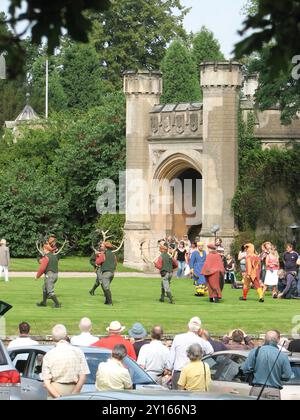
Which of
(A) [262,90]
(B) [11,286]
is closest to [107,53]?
(A) [262,90]

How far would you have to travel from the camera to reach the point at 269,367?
606 inches

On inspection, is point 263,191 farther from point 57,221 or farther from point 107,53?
point 107,53

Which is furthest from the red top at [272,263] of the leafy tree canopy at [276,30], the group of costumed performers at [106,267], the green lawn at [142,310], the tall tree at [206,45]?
the tall tree at [206,45]

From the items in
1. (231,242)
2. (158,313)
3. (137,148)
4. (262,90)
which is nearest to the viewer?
(158,313)

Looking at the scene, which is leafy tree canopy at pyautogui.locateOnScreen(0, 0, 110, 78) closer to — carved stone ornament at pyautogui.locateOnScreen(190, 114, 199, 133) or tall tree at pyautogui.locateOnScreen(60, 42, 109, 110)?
carved stone ornament at pyautogui.locateOnScreen(190, 114, 199, 133)

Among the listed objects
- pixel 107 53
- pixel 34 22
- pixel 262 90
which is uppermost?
pixel 107 53

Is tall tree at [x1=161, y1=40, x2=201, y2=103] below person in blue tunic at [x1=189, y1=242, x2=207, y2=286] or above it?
above

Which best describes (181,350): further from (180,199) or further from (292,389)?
(180,199)

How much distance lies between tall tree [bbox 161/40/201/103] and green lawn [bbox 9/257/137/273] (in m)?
13.3

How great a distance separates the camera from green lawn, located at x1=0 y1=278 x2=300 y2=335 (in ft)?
90.8

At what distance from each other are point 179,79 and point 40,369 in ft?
170

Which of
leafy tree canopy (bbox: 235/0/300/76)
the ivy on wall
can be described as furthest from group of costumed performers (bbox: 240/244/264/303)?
leafy tree canopy (bbox: 235/0/300/76)

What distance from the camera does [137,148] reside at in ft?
174

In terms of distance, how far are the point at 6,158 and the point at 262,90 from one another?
20.7 metres
